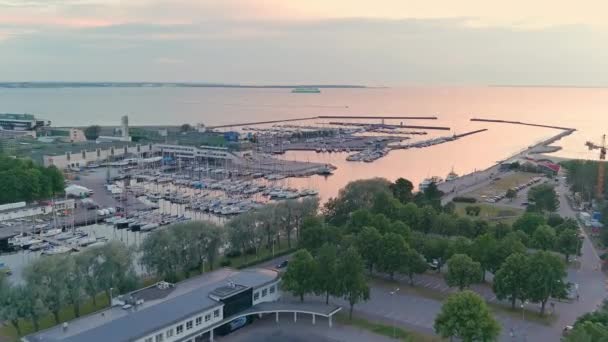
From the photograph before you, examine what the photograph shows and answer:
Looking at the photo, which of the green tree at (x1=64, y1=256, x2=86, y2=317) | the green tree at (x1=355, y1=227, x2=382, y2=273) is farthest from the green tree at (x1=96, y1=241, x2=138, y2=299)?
the green tree at (x1=355, y1=227, x2=382, y2=273)

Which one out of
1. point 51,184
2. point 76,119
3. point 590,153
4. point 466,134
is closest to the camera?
point 51,184

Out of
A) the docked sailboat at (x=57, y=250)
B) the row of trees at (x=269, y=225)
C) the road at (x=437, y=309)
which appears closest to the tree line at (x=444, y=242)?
the road at (x=437, y=309)

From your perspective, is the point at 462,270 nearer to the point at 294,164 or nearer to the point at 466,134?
the point at 294,164

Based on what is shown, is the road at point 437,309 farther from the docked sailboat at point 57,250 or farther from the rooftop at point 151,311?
the docked sailboat at point 57,250

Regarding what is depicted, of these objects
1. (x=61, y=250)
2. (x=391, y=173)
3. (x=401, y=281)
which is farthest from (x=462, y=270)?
(x=391, y=173)

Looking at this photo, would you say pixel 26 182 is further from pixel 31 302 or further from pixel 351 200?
pixel 351 200

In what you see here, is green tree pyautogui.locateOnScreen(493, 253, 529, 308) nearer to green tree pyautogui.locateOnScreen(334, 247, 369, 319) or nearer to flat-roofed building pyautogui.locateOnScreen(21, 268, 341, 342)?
green tree pyautogui.locateOnScreen(334, 247, 369, 319)
